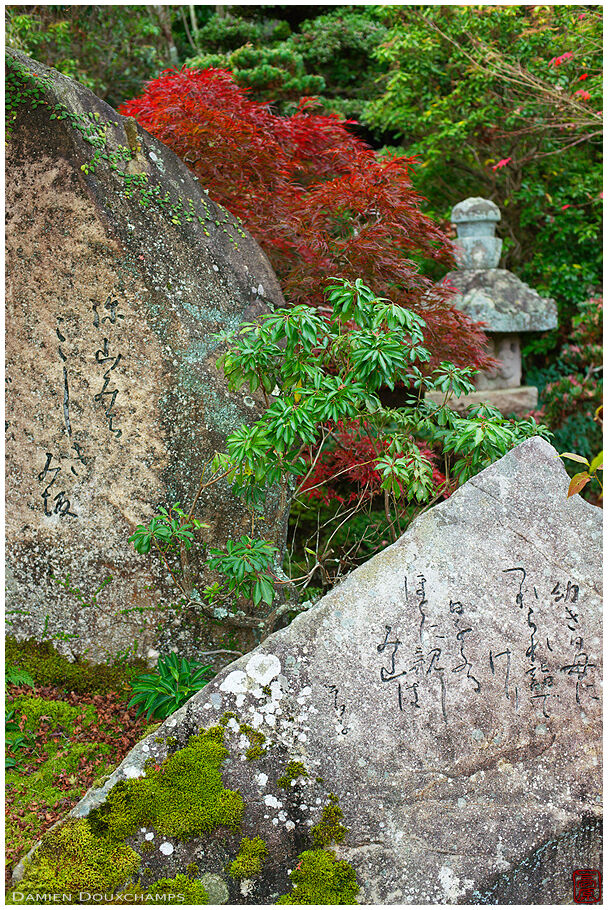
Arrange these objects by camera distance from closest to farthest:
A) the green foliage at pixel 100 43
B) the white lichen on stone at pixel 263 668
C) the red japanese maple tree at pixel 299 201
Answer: the white lichen on stone at pixel 263 668
the red japanese maple tree at pixel 299 201
the green foliage at pixel 100 43

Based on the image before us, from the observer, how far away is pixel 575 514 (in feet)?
9.97

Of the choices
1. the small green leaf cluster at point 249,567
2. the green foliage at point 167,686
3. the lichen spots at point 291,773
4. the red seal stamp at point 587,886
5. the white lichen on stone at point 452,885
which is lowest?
the red seal stamp at point 587,886

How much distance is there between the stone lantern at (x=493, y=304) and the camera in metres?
6.27

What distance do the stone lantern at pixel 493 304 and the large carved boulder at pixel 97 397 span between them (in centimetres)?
331

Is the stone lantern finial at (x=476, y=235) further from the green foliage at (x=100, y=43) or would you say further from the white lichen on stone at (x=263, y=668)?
the white lichen on stone at (x=263, y=668)

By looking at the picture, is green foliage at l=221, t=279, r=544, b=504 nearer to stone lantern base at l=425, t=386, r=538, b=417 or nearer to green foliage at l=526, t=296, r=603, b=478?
stone lantern base at l=425, t=386, r=538, b=417

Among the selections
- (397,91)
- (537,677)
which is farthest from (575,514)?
(397,91)

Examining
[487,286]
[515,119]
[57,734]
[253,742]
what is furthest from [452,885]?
[515,119]

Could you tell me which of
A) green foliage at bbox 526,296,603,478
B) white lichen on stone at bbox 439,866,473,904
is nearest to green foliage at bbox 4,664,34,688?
white lichen on stone at bbox 439,866,473,904

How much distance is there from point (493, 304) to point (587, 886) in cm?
464

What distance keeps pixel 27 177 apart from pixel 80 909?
3334 millimetres

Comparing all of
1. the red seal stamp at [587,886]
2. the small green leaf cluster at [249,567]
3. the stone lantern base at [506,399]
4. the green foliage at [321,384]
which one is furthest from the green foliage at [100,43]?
the red seal stamp at [587,886]

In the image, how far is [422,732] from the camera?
2.82 metres

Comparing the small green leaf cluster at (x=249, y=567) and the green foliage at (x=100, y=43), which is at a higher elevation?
the green foliage at (x=100, y=43)
